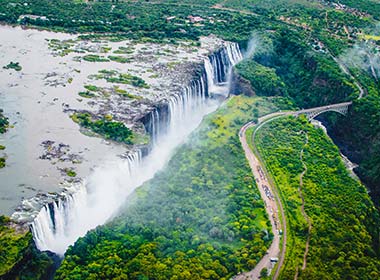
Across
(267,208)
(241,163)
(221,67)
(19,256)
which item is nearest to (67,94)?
(241,163)

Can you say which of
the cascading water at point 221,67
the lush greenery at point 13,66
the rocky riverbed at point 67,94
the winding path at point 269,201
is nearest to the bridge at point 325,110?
the winding path at point 269,201

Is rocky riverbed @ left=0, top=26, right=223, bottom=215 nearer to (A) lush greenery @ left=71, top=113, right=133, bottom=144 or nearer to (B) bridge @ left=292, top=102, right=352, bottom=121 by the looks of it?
(A) lush greenery @ left=71, top=113, right=133, bottom=144

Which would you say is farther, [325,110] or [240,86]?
[240,86]

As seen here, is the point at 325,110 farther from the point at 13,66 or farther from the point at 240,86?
the point at 13,66

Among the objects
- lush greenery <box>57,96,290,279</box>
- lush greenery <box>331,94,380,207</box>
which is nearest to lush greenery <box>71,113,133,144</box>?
lush greenery <box>57,96,290,279</box>

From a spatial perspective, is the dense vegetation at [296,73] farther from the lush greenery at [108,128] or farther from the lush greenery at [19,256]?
the lush greenery at [19,256]

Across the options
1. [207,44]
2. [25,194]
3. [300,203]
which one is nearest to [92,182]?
[25,194]
